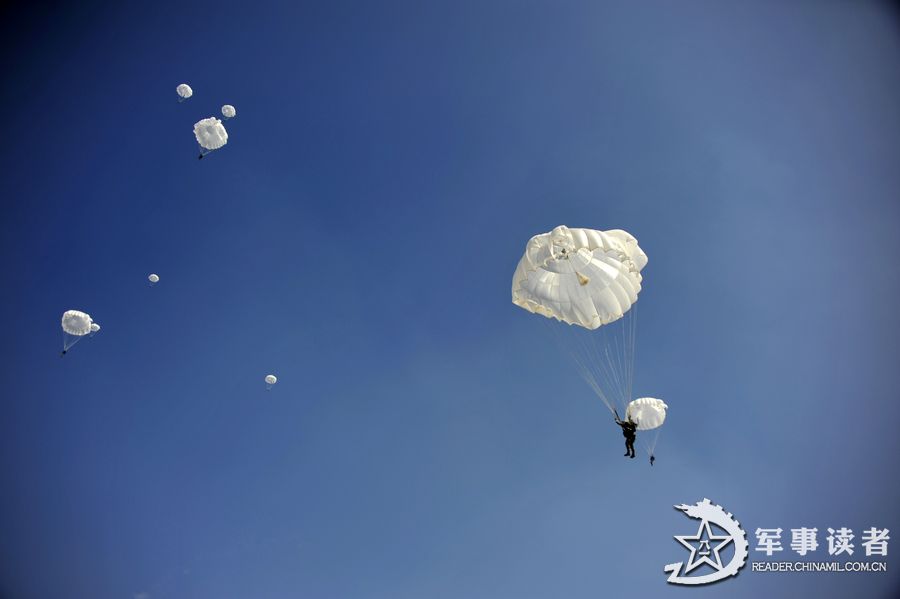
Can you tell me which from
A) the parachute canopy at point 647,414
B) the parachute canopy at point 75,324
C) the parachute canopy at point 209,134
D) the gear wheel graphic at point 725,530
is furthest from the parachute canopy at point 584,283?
the parachute canopy at point 75,324

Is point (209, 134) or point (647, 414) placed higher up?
point (209, 134)

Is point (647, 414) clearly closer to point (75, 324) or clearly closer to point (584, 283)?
point (584, 283)

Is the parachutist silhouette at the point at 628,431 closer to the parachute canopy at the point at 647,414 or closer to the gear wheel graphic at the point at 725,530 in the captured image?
the parachute canopy at the point at 647,414

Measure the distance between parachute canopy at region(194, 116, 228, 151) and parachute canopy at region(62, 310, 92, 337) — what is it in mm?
8919

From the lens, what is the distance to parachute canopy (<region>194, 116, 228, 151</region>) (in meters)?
20.8

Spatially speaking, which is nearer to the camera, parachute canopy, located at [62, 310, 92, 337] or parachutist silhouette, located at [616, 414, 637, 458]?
parachutist silhouette, located at [616, 414, 637, 458]

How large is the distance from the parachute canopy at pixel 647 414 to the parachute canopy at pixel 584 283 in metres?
3.12

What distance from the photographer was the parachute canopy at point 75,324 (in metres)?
21.5

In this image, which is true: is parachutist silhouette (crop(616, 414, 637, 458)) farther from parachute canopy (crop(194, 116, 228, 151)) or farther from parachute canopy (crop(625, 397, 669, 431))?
parachute canopy (crop(194, 116, 228, 151))

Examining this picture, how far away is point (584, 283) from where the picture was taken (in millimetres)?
17703

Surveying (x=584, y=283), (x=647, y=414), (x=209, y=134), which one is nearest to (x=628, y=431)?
(x=647, y=414)

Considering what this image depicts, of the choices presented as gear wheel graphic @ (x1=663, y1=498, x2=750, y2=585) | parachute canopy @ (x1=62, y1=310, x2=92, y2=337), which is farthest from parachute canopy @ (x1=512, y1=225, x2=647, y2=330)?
parachute canopy @ (x1=62, y1=310, x2=92, y2=337)

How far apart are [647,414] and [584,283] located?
5019 millimetres

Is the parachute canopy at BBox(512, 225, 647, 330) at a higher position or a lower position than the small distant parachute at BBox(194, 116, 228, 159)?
lower
